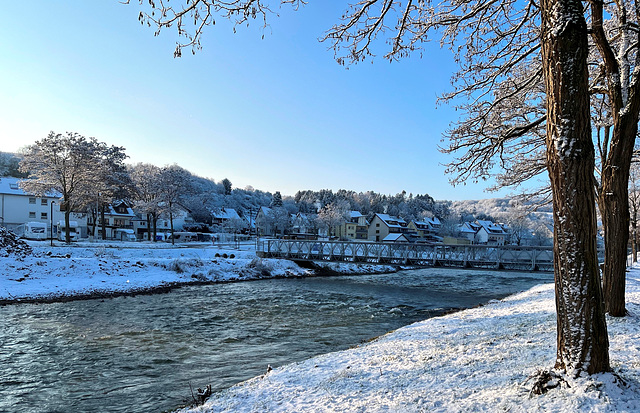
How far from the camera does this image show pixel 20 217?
4628cm

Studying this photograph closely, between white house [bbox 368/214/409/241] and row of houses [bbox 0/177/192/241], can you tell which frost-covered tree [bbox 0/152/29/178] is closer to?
row of houses [bbox 0/177/192/241]

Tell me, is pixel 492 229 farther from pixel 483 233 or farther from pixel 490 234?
pixel 483 233

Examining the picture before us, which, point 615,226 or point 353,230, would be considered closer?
point 615,226

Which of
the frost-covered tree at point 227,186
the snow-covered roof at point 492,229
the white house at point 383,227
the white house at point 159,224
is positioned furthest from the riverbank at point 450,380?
the frost-covered tree at point 227,186

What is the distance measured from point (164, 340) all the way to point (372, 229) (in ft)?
260

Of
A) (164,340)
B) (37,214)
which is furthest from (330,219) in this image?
(164,340)

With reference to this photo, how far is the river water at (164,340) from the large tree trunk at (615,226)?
582cm

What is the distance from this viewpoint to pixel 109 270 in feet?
78.3

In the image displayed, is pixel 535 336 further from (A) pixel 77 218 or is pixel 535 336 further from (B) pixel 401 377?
(A) pixel 77 218

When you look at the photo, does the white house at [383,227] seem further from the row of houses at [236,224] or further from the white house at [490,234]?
the white house at [490,234]

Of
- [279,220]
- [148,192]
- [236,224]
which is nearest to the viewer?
[148,192]

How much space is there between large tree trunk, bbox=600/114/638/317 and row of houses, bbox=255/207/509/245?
69254mm

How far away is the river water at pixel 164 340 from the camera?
7072 millimetres

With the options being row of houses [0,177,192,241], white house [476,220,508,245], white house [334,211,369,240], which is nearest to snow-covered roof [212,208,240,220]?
white house [334,211,369,240]
